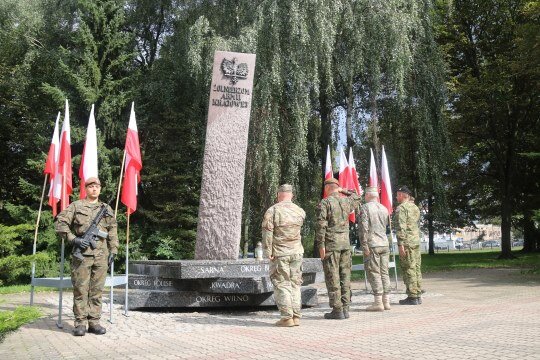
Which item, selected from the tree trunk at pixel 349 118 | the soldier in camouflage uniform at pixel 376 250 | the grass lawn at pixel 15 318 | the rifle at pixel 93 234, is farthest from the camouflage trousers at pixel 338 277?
the tree trunk at pixel 349 118

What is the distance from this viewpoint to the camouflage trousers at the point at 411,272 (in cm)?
935

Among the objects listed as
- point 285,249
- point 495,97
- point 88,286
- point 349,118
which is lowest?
point 88,286

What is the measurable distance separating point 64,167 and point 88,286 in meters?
3.30

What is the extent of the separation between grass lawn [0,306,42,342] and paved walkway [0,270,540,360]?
130 cm

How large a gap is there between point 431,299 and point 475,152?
2009 centimetres

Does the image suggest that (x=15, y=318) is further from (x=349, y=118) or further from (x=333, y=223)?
(x=349, y=118)

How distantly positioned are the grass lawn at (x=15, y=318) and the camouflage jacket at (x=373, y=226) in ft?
19.1

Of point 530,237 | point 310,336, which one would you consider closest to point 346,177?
point 310,336

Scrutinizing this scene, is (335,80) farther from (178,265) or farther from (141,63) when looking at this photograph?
(178,265)

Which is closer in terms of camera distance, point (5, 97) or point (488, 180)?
point (5, 97)

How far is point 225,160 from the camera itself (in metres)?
10.4

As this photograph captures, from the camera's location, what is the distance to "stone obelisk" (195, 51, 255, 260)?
10.1 meters

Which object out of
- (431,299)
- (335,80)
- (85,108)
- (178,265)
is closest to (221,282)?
(178,265)

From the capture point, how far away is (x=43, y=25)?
2133 centimetres
